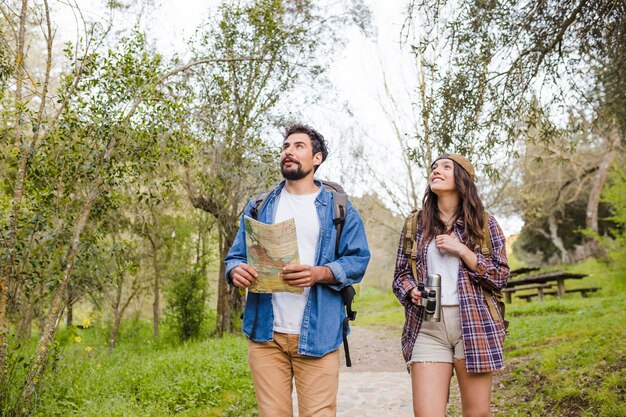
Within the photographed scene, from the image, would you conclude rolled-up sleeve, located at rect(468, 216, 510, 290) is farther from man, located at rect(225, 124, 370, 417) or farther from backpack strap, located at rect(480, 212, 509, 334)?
man, located at rect(225, 124, 370, 417)


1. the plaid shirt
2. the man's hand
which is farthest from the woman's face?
the man's hand

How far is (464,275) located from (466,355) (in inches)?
17.1

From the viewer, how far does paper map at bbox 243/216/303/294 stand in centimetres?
267

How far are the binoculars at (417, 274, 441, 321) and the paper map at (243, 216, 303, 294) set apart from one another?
712 mm

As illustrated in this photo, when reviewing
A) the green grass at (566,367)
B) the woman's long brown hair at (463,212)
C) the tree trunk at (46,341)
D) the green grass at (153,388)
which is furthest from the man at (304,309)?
the green grass at (566,367)

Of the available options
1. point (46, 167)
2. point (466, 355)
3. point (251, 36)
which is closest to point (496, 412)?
point (466, 355)

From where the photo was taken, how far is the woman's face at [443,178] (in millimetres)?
3223

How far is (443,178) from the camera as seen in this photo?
3227 mm

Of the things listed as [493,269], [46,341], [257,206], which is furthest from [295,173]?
[46,341]

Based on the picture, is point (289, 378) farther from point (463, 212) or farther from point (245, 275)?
point (463, 212)

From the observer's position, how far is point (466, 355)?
9.47 feet

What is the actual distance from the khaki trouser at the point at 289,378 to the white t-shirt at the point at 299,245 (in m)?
0.07

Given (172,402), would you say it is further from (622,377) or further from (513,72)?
(513,72)

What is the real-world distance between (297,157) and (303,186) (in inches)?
7.0
